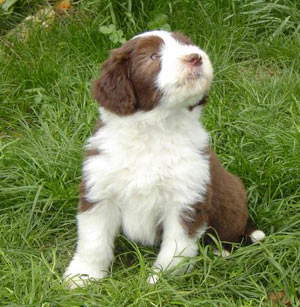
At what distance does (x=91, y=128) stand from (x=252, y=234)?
1466mm

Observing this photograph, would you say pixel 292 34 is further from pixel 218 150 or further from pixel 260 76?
pixel 218 150

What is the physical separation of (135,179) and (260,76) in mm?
2405

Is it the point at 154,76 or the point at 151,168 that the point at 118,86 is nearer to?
the point at 154,76

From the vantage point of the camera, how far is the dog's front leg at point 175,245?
3.87m

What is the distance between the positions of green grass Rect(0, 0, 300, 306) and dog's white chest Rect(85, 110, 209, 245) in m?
0.36

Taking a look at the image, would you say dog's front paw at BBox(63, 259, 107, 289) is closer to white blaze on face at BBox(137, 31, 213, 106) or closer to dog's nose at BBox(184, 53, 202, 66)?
white blaze on face at BBox(137, 31, 213, 106)

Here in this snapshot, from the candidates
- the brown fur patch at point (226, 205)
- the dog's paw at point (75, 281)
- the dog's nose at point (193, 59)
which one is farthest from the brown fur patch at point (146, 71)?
the dog's paw at point (75, 281)

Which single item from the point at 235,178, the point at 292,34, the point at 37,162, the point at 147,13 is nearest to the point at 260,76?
the point at 292,34

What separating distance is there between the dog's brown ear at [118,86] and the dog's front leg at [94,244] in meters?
0.59

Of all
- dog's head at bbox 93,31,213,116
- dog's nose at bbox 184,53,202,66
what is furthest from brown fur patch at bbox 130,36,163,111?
dog's nose at bbox 184,53,202,66

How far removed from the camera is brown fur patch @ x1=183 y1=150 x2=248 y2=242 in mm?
4141

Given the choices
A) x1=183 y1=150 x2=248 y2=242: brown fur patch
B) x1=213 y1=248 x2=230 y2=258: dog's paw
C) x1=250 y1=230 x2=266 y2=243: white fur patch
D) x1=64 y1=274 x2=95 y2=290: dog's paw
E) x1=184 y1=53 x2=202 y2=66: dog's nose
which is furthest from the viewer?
x1=250 y1=230 x2=266 y2=243: white fur patch

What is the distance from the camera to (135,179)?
12.3 ft

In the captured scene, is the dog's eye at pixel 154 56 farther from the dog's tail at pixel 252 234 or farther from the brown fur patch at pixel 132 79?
the dog's tail at pixel 252 234
